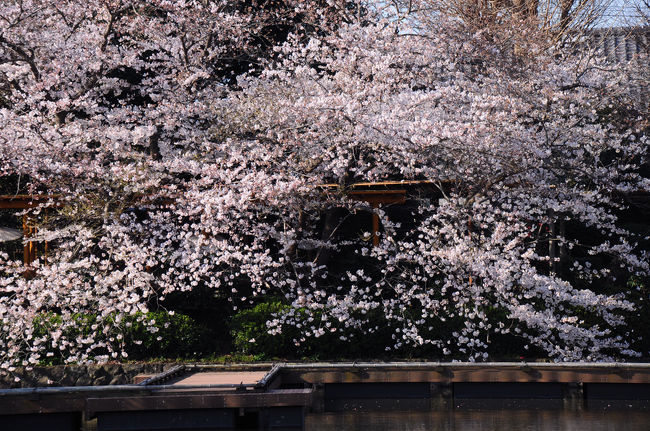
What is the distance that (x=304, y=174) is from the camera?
1347cm

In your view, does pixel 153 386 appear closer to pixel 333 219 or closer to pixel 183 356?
pixel 183 356

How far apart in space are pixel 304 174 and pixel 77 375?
17.3 ft

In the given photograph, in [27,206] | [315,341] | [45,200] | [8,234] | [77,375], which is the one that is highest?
[45,200]

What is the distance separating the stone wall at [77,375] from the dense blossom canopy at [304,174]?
0.94ft

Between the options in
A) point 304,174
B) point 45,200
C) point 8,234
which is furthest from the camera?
point 45,200

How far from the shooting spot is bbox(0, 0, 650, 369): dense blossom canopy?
1261 centimetres

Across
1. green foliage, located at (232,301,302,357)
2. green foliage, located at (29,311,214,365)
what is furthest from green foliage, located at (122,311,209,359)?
green foliage, located at (232,301,302,357)

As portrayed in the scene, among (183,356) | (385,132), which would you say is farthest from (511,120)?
(183,356)

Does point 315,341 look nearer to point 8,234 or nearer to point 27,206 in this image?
point 8,234

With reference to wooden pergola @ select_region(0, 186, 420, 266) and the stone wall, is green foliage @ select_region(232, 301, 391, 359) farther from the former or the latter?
wooden pergola @ select_region(0, 186, 420, 266)

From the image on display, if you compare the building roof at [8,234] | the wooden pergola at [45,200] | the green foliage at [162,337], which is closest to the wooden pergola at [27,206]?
the wooden pergola at [45,200]

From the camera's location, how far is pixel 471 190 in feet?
43.8

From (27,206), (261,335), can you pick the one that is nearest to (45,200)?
(27,206)

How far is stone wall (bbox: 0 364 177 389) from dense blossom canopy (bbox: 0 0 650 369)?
0.94ft
